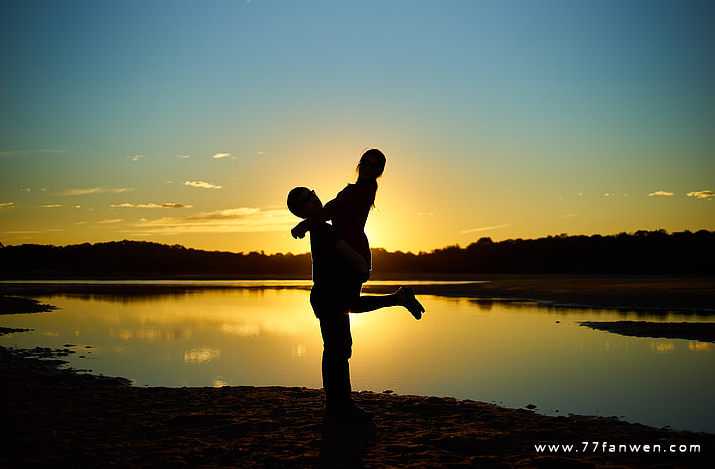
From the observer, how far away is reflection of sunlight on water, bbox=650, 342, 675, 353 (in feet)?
44.4

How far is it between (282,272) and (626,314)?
4266 inches

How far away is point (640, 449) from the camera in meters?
5.08

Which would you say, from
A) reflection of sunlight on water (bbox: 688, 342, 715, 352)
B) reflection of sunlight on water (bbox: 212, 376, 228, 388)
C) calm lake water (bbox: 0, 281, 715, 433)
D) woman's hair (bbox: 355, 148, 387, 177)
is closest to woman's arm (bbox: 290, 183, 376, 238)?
woman's hair (bbox: 355, 148, 387, 177)

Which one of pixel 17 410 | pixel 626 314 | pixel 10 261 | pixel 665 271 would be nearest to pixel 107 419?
pixel 17 410

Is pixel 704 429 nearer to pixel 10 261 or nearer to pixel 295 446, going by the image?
pixel 295 446

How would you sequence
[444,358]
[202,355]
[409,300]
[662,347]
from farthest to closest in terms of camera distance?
[662,347] → [202,355] → [444,358] → [409,300]

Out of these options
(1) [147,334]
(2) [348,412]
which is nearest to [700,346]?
(2) [348,412]

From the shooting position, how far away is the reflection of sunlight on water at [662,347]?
13.5 meters

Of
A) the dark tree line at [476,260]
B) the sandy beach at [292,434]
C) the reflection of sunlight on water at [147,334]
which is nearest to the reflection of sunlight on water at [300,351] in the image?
the reflection of sunlight on water at [147,334]

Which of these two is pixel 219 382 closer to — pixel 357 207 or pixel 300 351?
pixel 300 351

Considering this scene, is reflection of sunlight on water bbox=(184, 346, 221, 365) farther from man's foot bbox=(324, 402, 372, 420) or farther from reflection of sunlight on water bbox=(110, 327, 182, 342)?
man's foot bbox=(324, 402, 372, 420)

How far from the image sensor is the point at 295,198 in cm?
565

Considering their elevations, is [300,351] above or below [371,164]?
below

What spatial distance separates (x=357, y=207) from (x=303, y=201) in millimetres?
589
